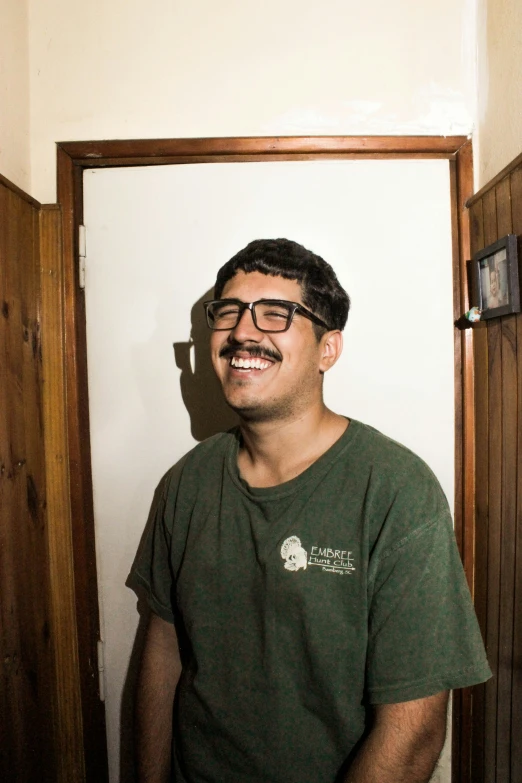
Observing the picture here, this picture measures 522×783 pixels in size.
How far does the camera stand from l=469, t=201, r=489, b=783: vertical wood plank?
131cm

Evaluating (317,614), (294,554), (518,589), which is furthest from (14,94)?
(518,589)

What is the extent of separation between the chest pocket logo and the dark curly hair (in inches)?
18.1

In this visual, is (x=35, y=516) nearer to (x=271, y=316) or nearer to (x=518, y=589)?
(x=271, y=316)

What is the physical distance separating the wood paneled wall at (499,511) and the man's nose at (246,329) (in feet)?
→ 1.95

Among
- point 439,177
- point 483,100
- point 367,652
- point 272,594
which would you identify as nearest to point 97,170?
point 439,177

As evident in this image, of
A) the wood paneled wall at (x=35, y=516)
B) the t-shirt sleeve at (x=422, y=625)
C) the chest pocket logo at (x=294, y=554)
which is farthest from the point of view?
the wood paneled wall at (x=35, y=516)

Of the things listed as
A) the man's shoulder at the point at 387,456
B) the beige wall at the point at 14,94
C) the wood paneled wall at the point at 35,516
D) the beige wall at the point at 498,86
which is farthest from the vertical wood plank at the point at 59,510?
the beige wall at the point at 498,86

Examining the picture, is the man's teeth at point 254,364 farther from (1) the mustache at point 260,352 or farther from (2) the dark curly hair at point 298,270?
(2) the dark curly hair at point 298,270

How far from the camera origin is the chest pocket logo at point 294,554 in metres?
1.00

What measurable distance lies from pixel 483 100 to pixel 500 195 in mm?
343

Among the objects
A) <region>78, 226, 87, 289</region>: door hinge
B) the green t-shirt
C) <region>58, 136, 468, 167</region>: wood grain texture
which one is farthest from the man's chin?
<region>58, 136, 468, 167</region>: wood grain texture

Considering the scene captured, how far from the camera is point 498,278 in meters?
1.20

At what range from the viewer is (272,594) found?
101cm

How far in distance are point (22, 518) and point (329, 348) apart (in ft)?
2.93
